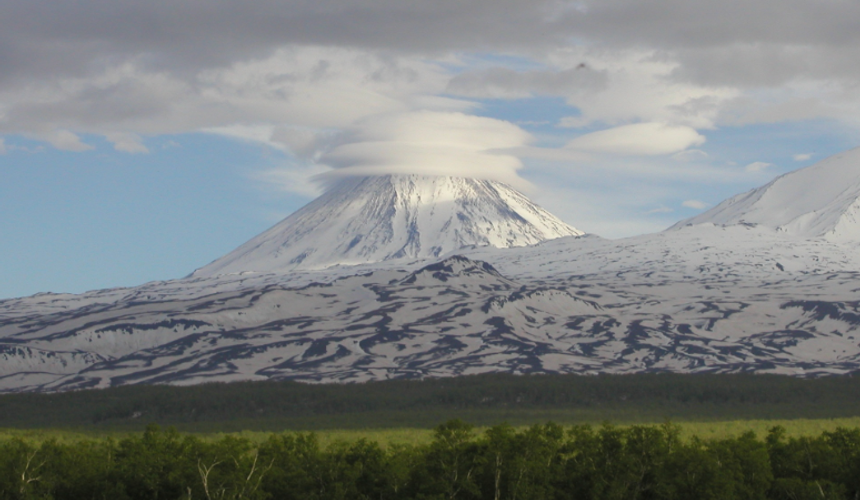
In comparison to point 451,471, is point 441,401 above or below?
below

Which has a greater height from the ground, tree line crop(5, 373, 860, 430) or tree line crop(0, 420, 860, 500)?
tree line crop(0, 420, 860, 500)

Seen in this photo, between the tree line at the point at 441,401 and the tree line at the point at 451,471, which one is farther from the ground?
the tree line at the point at 451,471

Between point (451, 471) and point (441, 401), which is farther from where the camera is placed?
point (441, 401)

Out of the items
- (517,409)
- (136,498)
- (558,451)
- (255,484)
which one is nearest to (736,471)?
(558,451)

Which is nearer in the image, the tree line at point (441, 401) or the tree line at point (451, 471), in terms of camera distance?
the tree line at point (451, 471)

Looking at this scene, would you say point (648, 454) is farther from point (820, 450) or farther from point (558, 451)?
point (820, 450)

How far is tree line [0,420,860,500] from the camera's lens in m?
51.3

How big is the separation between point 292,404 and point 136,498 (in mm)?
84852

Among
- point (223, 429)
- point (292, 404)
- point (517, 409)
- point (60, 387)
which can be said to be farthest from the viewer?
point (60, 387)

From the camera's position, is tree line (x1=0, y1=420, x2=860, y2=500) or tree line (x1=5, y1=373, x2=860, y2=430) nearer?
tree line (x1=0, y1=420, x2=860, y2=500)

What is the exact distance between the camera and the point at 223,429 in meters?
110

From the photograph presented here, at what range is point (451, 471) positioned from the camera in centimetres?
5284

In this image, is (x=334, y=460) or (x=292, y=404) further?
(x=292, y=404)

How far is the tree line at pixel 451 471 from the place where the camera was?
51.3m
